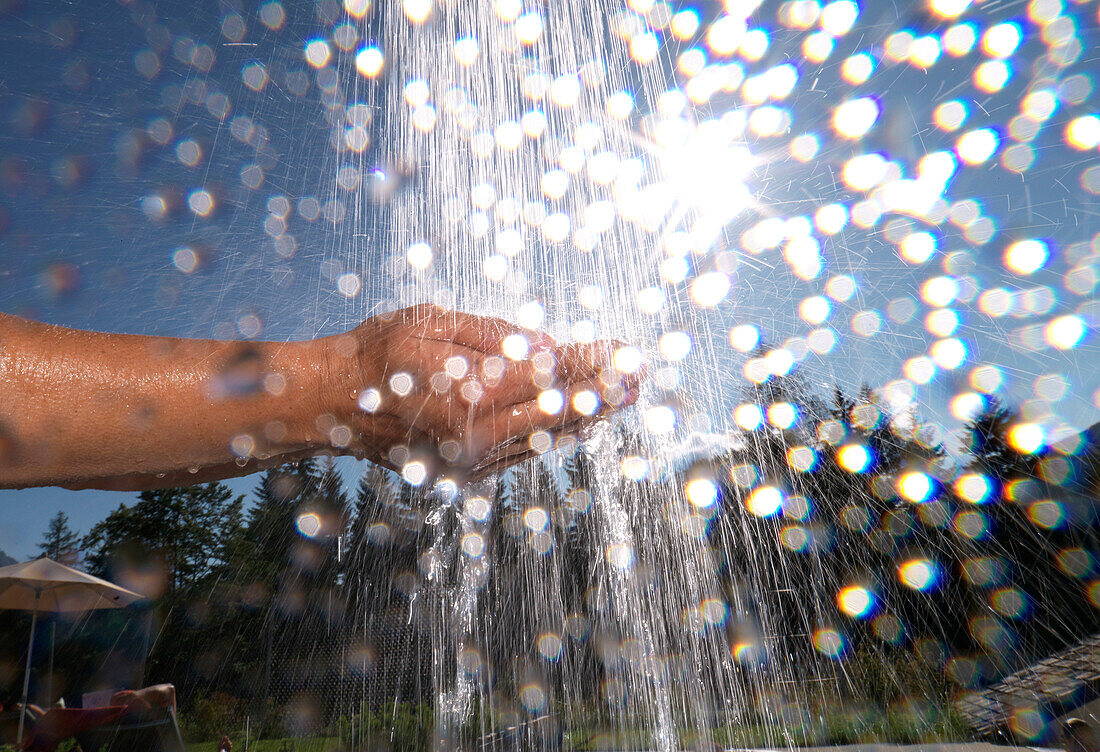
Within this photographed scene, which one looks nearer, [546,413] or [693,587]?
[546,413]

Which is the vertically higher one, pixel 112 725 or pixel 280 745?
pixel 112 725

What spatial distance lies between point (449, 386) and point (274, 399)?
383 mm

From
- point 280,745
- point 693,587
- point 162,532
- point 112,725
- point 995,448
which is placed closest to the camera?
point 112,725

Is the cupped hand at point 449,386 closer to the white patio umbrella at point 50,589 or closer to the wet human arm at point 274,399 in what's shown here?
the wet human arm at point 274,399

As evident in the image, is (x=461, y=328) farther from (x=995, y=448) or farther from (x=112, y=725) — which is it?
(x=995, y=448)

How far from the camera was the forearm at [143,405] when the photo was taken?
0.87 m

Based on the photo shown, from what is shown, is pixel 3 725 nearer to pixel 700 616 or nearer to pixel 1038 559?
pixel 700 616

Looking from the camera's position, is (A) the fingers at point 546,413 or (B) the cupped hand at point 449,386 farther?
(A) the fingers at point 546,413

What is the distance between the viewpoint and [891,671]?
31.0 feet

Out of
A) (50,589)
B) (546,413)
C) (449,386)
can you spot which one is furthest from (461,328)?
(50,589)

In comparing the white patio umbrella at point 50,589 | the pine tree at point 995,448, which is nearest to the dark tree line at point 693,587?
the pine tree at point 995,448

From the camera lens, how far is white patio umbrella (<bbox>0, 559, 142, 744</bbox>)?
7.31 metres

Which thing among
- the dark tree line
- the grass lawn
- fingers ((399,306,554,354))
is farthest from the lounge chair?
fingers ((399,306,554,354))

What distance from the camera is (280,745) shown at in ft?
29.4
